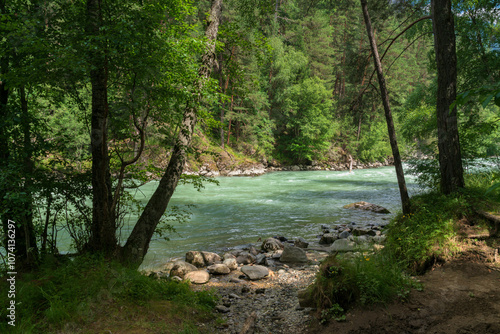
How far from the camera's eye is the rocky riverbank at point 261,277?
4004 mm

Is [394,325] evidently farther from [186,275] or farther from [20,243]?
[20,243]

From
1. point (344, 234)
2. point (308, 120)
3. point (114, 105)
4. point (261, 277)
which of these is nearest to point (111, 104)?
point (114, 105)

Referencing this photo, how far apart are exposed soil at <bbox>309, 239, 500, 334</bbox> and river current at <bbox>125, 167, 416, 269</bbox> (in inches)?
159

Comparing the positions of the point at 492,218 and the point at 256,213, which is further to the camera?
the point at 256,213

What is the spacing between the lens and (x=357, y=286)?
3.75 meters

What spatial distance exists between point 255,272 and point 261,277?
0.17 m

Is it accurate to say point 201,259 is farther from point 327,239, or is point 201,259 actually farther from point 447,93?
point 447,93

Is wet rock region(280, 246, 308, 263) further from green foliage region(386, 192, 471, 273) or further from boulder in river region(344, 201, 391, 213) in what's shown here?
boulder in river region(344, 201, 391, 213)

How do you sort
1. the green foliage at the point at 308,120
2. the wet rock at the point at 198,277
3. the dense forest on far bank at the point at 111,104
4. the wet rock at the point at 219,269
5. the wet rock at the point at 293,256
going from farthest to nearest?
the green foliage at the point at 308,120 < the wet rock at the point at 293,256 < the wet rock at the point at 219,269 < the wet rock at the point at 198,277 < the dense forest on far bank at the point at 111,104

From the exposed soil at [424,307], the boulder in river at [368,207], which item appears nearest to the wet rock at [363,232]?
the boulder in river at [368,207]

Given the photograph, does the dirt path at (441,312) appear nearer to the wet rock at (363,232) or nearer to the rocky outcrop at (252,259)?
the rocky outcrop at (252,259)

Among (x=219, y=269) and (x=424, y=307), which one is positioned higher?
(x=424, y=307)

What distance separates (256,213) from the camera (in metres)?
12.4

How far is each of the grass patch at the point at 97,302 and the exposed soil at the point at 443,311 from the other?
1760mm
